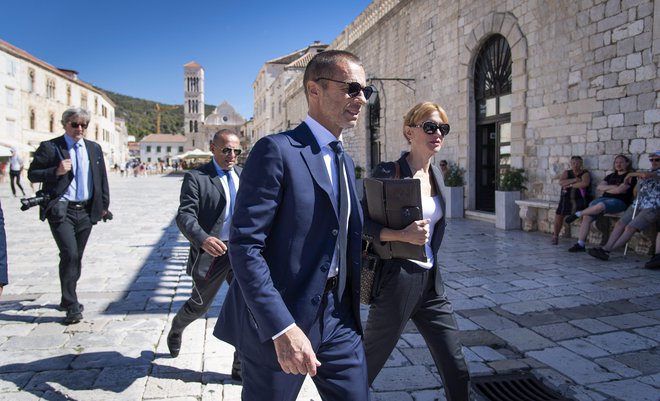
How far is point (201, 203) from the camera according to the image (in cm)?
345

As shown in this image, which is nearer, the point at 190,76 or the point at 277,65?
the point at 277,65

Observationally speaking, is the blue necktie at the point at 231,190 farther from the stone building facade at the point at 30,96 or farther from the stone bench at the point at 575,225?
the stone building facade at the point at 30,96

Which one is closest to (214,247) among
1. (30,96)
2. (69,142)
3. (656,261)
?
(69,142)

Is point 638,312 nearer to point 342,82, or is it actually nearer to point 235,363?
point 235,363


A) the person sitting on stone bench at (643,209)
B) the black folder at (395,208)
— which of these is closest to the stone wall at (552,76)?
the person sitting on stone bench at (643,209)

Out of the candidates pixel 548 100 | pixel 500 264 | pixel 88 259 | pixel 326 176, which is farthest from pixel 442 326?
pixel 548 100

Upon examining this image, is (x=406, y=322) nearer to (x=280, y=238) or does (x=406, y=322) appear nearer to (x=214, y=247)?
(x=280, y=238)

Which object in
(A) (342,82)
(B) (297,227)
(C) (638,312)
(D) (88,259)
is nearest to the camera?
(B) (297,227)

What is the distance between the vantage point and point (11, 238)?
922 centimetres

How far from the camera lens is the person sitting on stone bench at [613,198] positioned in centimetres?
725

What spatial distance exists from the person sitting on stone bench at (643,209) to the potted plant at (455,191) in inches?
203

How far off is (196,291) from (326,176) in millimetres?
1916

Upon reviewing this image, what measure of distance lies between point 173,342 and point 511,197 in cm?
813

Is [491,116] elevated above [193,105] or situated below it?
below
